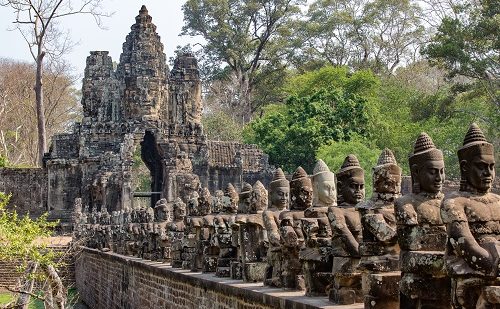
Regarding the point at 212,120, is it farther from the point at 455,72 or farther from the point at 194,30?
the point at 455,72

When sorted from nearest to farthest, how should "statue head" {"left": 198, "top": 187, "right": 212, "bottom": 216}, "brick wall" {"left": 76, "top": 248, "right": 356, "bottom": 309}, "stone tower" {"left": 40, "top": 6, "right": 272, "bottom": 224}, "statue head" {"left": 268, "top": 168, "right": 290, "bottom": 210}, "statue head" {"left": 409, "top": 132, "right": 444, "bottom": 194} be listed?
1. "statue head" {"left": 409, "top": 132, "right": 444, "bottom": 194}
2. "brick wall" {"left": 76, "top": 248, "right": 356, "bottom": 309}
3. "statue head" {"left": 268, "top": 168, "right": 290, "bottom": 210}
4. "statue head" {"left": 198, "top": 187, "right": 212, "bottom": 216}
5. "stone tower" {"left": 40, "top": 6, "right": 272, "bottom": 224}

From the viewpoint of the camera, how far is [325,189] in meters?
8.88

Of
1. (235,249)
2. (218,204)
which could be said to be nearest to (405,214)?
(235,249)

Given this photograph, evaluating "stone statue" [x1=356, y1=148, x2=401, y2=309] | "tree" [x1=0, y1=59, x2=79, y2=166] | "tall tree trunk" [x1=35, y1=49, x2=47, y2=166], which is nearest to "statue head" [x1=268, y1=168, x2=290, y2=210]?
"stone statue" [x1=356, y1=148, x2=401, y2=309]

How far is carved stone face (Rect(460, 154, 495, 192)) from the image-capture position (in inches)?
222

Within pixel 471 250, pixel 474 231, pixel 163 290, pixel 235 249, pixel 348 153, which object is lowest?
pixel 163 290

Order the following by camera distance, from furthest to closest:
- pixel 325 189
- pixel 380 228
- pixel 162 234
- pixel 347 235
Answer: pixel 162 234 < pixel 325 189 < pixel 347 235 < pixel 380 228

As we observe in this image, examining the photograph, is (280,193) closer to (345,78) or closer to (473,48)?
(473,48)

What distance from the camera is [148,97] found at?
120 feet

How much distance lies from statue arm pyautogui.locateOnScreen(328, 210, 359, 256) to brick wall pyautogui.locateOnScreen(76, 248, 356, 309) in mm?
475

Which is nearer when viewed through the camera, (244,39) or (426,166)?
(426,166)

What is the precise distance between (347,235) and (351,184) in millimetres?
652

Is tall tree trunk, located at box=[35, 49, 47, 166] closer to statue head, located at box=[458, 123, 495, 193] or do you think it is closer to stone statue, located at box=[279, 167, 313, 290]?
stone statue, located at box=[279, 167, 313, 290]

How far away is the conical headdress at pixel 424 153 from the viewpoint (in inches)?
245
